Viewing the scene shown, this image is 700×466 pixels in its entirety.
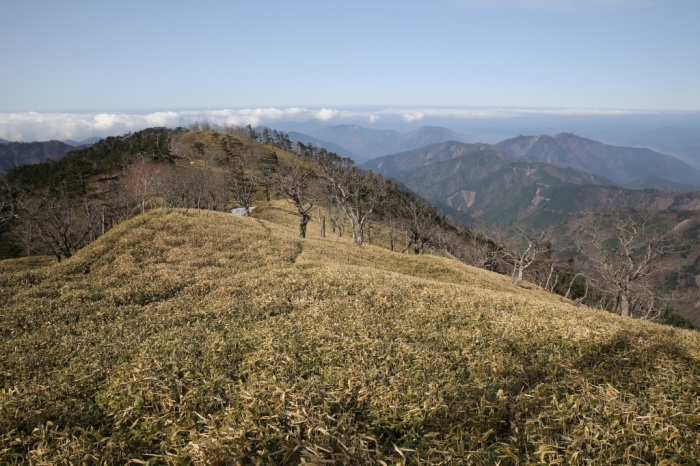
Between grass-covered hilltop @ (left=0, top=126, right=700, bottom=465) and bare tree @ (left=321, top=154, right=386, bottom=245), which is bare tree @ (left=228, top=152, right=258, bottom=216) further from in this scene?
grass-covered hilltop @ (left=0, top=126, right=700, bottom=465)

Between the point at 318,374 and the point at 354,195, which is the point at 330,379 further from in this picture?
the point at 354,195

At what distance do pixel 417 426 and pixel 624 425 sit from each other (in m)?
3.03

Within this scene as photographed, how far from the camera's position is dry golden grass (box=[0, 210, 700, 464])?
4969mm

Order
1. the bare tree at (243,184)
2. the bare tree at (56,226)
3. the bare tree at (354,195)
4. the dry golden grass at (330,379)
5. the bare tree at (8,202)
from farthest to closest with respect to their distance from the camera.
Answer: the bare tree at (243,184) → the bare tree at (354,195) → the bare tree at (56,226) → the bare tree at (8,202) → the dry golden grass at (330,379)

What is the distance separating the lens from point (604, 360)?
8.07 m

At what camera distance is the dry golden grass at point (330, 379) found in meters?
4.97

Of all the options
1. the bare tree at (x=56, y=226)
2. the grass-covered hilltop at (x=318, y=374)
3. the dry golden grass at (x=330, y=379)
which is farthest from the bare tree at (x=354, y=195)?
the bare tree at (x=56, y=226)

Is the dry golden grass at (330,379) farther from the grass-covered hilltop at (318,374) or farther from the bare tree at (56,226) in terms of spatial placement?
the bare tree at (56,226)

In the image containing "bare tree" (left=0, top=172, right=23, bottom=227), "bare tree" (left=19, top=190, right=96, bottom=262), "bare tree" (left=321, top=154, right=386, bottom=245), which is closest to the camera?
"bare tree" (left=0, top=172, right=23, bottom=227)

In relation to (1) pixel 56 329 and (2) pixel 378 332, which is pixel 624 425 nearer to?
(2) pixel 378 332

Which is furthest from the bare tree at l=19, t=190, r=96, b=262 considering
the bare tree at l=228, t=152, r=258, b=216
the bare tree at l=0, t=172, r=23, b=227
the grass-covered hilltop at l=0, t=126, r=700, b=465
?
the grass-covered hilltop at l=0, t=126, r=700, b=465

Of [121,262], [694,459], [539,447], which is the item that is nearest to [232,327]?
[539,447]

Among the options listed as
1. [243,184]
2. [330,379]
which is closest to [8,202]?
[243,184]

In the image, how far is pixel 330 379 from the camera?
7004mm
